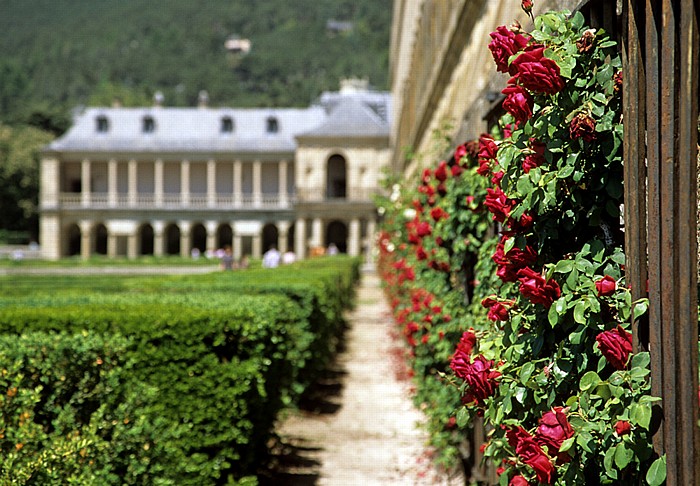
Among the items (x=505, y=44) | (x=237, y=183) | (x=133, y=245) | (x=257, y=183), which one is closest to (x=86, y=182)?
(x=133, y=245)

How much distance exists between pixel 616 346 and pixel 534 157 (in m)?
0.61

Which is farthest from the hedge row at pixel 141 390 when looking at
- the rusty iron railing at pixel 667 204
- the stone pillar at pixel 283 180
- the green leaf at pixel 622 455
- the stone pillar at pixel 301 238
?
the stone pillar at pixel 283 180

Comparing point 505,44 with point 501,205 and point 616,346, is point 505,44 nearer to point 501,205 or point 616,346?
point 501,205

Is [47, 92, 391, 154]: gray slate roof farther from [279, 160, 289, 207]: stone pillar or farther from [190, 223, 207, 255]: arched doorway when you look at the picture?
[190, 223, 207, 255]: arched doorway

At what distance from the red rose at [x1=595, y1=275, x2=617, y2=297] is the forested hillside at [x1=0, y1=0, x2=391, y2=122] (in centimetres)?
9439

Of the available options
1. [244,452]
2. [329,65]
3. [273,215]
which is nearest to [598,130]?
[244,452]

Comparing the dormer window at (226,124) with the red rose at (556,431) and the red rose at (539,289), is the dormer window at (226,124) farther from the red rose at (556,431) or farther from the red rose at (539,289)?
the red rose at (556,431)

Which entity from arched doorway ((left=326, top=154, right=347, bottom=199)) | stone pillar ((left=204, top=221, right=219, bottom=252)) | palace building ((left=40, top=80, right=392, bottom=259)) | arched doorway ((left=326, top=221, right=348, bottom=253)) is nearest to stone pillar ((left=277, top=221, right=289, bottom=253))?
→ palace building ((left=40, top=80, right=392, bottom=259))

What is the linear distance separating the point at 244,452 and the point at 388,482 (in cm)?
132

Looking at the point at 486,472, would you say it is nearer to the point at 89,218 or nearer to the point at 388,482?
the point at 388,482

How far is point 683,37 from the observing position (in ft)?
5.58

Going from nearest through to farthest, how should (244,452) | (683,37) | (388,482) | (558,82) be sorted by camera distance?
(683,37)
(558,82)
(244,452)
(388,482)

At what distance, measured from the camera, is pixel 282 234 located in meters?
51.6

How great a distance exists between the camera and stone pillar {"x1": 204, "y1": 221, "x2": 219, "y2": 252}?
169 ft
